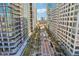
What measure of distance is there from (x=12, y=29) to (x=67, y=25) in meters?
1.11

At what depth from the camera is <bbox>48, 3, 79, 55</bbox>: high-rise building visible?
7.19 feet

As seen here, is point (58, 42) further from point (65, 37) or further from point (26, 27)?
point (26, 27)

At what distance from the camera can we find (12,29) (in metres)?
2.28

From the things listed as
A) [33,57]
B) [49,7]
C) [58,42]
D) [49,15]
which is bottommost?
[33,57]

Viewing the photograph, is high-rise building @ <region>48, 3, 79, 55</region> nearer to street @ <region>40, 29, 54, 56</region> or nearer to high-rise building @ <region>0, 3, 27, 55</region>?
street @ <region>40, 29, 54, 56</region>

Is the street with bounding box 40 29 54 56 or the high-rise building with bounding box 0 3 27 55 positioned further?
the street with bounding box 40 29 54 56

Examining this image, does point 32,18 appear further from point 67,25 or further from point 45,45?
point 67,25

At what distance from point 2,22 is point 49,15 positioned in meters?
0.97

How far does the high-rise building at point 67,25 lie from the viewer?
2.19 metres

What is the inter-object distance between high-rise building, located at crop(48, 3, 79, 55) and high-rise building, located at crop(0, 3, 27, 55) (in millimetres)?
651

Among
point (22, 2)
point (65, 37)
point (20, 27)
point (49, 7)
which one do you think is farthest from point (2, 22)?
point (65, 37)

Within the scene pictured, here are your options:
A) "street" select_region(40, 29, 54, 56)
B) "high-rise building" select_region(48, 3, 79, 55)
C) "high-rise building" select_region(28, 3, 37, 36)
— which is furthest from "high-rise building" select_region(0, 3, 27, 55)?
"high-rise building" select_region(48, 3, 79, 55)

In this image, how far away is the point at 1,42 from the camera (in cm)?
231

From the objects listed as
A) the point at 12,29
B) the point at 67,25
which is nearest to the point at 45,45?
the point at 67,25
